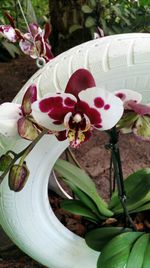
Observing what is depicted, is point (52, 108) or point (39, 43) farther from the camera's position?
point (39, 43)

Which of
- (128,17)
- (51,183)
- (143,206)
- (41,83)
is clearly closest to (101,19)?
(128,17)

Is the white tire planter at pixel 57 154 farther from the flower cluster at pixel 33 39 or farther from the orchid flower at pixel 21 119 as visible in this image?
the orchid flower at pixel 21 119

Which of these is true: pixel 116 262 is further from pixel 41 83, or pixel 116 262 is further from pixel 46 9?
pixel 46 9

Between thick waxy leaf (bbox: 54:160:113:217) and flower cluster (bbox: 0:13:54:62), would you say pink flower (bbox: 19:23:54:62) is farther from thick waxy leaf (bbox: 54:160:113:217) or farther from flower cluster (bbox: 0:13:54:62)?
thick waxy leaf (bbox: 54:160:113:217)

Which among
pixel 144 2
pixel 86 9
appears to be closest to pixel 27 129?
pixel 86 9

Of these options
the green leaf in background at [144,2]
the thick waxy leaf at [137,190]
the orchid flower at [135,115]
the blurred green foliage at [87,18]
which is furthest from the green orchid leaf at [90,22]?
the orchid flower at [135,115]

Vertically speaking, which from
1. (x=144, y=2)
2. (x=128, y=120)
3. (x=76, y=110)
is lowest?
(x=144, y=2)

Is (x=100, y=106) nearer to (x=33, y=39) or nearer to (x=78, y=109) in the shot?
(x=78, y=109)
